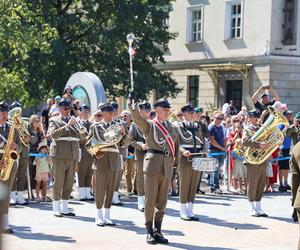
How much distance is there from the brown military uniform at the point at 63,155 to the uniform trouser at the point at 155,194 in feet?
7.30

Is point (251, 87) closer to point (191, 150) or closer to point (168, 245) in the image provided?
point (191, 150)

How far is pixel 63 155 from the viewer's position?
10758 millimetres

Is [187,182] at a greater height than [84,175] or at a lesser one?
greater

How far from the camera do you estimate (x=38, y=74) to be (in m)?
26.1

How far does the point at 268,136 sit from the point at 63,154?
366cm

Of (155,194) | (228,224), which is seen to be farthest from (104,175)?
(228,224)

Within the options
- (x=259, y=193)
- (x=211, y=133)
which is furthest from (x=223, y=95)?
(x=259, y=193)

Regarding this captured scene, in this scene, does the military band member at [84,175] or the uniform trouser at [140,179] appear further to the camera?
the military band member at [84,175]

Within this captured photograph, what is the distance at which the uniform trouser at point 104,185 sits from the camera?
1007 cm

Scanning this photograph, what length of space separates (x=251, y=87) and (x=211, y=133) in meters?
17.3

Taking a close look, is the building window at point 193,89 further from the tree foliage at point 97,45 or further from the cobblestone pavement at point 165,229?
the cobblestone pavement at point 165,229

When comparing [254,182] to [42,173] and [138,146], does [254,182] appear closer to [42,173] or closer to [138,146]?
[138,146]

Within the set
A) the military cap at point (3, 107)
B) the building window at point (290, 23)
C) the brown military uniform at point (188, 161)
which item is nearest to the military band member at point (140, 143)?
the brown military uniform at point (188, 161)

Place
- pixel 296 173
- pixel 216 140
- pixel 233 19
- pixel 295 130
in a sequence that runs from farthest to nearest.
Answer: pixel 233 19 → pixel 216 140 → pixel 295 130 → pixel 296 173
